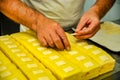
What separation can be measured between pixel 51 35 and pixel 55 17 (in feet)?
1.21

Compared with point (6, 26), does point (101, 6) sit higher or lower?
higher

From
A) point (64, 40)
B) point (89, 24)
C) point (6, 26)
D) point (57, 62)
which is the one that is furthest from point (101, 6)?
point (6, 26)

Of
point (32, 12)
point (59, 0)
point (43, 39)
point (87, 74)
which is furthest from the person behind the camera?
point (59, 0)

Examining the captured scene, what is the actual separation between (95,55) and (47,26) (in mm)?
239

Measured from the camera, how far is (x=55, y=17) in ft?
4.26

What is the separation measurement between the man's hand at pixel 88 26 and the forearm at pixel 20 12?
7.9 inches

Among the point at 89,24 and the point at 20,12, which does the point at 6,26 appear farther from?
the point at 89,24

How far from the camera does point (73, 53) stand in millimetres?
906

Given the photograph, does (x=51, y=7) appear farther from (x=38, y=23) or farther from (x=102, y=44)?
(x=102, y=44)

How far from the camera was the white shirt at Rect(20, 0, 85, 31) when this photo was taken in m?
1.26

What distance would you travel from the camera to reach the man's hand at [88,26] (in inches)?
39.7

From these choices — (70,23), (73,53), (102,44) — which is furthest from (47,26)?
(70,23)

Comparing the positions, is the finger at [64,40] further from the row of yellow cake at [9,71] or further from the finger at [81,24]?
the row of yellow cake at [9,71]

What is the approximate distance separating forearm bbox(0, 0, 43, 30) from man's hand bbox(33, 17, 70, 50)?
6 centimetres
